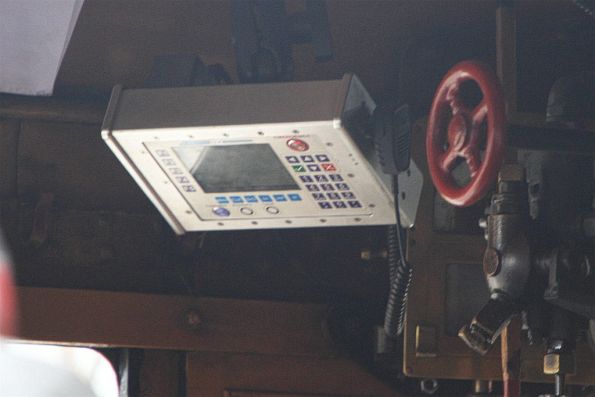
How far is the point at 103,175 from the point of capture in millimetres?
2172

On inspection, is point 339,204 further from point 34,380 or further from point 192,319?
point 34,380

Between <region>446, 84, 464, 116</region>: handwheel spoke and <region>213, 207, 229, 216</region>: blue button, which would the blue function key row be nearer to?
<region>213, 207, 229, 216</region>: blue button

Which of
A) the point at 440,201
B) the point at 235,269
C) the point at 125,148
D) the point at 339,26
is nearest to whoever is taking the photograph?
the point at 125,148

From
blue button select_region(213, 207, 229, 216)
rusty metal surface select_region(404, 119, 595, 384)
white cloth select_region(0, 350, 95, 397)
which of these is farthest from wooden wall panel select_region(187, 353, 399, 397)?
white cloth select_region(0, 350, 95, 397)

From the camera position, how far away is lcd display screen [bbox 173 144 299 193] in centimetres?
154

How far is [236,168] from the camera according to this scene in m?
1.60

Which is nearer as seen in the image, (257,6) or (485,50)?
(257,6)

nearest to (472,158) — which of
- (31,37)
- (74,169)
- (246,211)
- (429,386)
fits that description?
(246,211)

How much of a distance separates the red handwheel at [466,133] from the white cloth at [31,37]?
22.4 inches

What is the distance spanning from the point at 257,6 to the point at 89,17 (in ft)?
1.60

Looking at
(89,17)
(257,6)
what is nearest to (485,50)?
(257,6)

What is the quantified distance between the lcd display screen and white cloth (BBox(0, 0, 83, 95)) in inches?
9.4

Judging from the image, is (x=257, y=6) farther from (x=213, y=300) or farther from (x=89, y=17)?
(x=213, y=300)

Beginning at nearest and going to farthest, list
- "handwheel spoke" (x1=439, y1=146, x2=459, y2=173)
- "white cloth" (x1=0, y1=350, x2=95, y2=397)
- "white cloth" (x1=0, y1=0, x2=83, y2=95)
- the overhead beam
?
"white cloth" (x1=0, y1=350, x2=95, y2=397)
"white cloth" (x1=0, y1=0, x2=83, y2=95)
"handwheel spoke" (x1=439, y1=146, x2=459, y2=173)
the overhead beam
